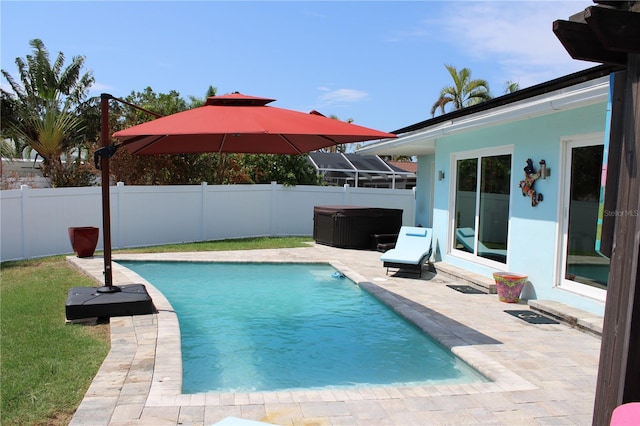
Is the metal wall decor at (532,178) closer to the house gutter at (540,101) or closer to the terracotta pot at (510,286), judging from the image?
the house gutter at (540,101)

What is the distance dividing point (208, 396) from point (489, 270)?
696 cm

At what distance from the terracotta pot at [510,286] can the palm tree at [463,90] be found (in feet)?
82.3

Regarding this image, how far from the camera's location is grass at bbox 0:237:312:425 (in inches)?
152

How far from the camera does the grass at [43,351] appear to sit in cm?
386

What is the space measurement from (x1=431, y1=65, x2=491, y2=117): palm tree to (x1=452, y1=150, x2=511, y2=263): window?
21.9 meters

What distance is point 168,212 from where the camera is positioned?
15.4 metres

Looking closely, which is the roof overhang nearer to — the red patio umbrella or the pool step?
the red patio umbrella

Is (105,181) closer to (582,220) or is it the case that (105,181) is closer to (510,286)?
(510,286)

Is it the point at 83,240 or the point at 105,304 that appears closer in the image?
the point at 105,304

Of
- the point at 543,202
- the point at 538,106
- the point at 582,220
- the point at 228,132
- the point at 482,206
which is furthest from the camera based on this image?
the point at 482,206

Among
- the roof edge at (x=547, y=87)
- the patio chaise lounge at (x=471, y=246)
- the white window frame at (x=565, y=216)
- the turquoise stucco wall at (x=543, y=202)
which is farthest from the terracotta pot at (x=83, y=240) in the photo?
the white window frame at (x=565, y=216)

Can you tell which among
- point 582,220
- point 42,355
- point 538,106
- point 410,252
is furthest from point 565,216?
point 42,355

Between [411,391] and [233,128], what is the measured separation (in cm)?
302

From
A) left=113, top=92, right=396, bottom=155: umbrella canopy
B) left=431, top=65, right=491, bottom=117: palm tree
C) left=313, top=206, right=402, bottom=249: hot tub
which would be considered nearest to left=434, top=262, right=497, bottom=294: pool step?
left=313, top=206, right=402, bottom=249: hot tub
